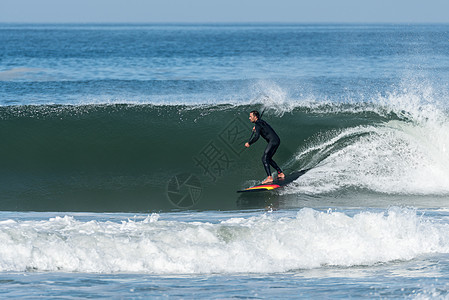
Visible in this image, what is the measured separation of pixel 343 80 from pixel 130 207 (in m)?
18.5

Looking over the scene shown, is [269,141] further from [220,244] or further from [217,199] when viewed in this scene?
[220,244]

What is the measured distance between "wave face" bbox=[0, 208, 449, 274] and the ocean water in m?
0.02

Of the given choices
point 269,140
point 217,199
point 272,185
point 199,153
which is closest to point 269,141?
point 269,140

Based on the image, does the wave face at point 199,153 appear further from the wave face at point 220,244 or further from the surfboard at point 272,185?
the wave face at point 220,244

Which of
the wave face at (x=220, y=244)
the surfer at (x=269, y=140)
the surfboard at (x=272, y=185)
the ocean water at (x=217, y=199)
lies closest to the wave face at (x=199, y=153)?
the ocean water at (x=217, y=199)

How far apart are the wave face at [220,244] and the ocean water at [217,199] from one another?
0.02 metres

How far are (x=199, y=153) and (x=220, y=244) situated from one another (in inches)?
236

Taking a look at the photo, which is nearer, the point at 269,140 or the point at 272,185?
the point at 272,185

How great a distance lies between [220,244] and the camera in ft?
22.7

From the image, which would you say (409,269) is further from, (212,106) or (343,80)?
(343,80)

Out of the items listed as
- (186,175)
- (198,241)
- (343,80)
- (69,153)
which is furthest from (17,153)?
(343,80)

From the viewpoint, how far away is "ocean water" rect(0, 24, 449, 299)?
20.0 feet

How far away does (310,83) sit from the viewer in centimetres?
2573

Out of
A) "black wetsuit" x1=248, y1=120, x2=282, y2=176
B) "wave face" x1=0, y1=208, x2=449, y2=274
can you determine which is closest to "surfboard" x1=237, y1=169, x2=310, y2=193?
"black wetsuit" x1=248, y1=120, x2=282, y2=176
